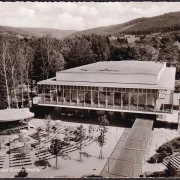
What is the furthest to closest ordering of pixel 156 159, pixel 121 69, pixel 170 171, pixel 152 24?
pixel 121 69 → pixel 152 24 → pixel 156 159 → pixel 170 171

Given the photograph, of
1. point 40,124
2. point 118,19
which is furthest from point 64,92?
point 118,19

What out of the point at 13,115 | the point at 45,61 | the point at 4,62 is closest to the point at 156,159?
the point at 13,115

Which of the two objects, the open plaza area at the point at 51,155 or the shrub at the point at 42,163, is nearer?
the open plaza area at the point at 51,155

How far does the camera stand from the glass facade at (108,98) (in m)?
19.9

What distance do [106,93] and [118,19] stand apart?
26.0ft

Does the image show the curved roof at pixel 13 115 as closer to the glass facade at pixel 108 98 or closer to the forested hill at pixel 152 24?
the glass facade at pixel 108 98

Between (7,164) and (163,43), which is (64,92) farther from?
(163,43)

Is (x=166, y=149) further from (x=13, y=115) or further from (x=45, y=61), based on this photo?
(x=45, y=61)

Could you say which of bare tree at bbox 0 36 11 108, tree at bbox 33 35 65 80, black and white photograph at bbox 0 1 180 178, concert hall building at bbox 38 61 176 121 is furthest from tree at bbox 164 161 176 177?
tree at bbox 33 35 65 80

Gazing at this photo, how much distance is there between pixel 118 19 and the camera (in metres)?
13.8

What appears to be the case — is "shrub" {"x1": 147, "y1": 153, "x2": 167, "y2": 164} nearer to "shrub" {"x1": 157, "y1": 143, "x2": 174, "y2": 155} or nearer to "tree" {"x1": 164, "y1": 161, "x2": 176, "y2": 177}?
"shrub" {"x1": 157, "y1": 143, "x2": 174, "y2": 155}

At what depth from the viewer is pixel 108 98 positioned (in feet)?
69.2

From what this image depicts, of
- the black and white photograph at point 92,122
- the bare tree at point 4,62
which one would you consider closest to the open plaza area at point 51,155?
the black and white photograph at point 92,122

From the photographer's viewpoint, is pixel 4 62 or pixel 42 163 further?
pixel 4 62
